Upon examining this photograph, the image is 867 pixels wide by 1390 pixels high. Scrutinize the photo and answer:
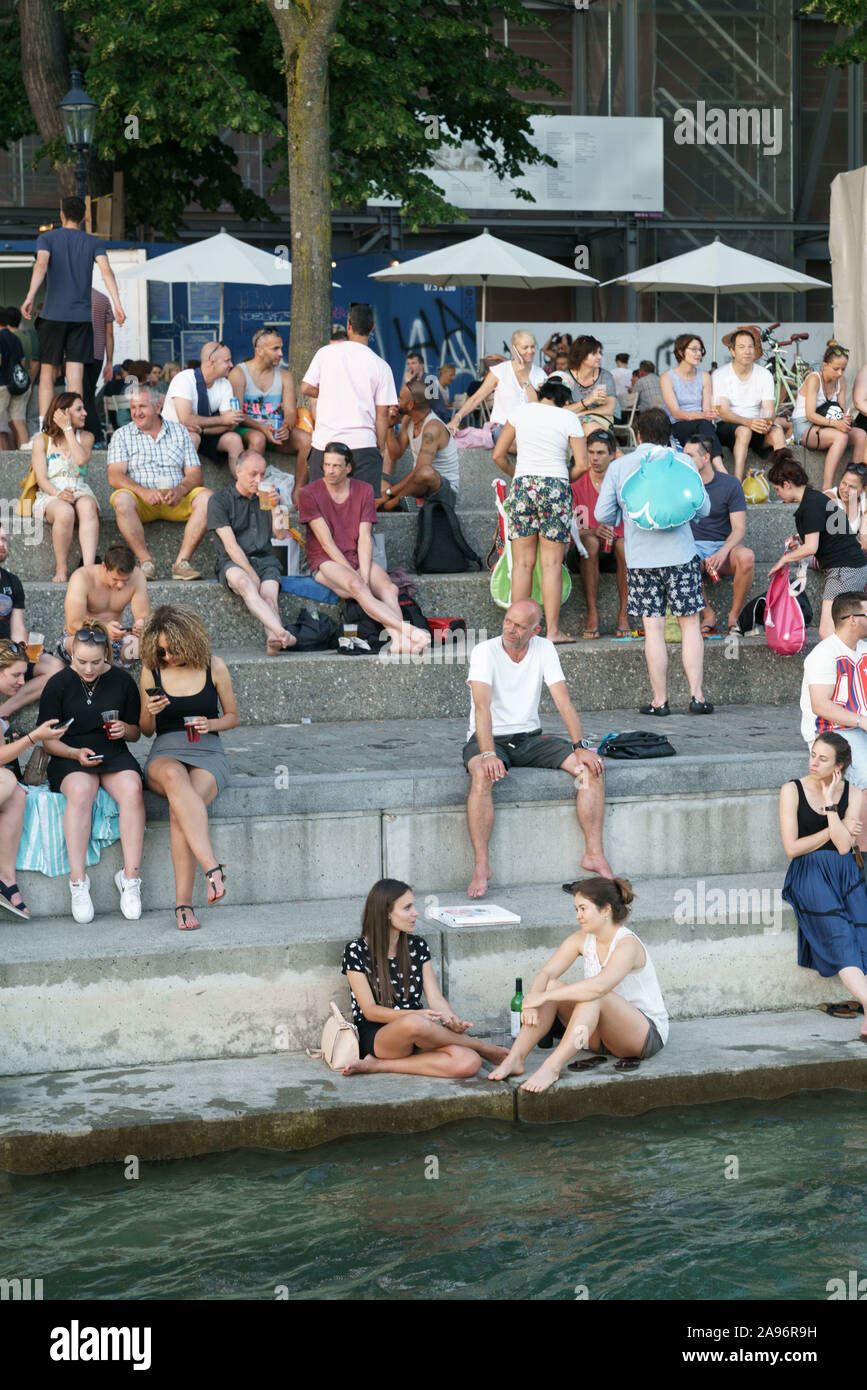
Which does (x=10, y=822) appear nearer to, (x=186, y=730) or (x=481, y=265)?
(x=186, y=730)

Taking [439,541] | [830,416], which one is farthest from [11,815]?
[830,416]

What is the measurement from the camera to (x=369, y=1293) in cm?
599

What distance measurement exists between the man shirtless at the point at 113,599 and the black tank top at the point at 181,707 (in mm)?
1213

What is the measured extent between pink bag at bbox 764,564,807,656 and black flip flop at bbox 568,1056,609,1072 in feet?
13.7

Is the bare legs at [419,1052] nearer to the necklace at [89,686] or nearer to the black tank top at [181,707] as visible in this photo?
the black tank top at [181,707]

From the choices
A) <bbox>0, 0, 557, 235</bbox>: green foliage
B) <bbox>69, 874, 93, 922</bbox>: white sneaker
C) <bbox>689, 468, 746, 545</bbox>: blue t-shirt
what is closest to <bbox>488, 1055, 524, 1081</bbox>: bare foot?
<bbox>69, 874, 93, 922</bbox>: white sneaker

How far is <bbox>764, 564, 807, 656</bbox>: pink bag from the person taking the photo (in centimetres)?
1106

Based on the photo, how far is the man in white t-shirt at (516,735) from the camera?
27.9 feet

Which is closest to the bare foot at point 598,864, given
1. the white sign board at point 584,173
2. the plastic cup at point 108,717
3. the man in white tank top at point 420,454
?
the plastic cup at point 108,717

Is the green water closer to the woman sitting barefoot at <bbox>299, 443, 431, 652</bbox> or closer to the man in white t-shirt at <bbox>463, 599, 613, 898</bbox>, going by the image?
the man in white t-shirt at <bbox>463, 599, 613, 898</bbox>

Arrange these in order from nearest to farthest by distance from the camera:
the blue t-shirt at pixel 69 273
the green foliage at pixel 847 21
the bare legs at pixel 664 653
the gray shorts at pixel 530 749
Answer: the gray shorts at pixel 530 749
the bare legs at pixel 664 653
the blue t-shirt at pixel 69 273
the green foliage at pixel 847 21

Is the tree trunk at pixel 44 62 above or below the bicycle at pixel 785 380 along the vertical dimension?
above

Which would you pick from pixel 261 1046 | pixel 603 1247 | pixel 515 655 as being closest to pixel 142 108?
pixel 515 655

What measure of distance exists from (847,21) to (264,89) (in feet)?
21.9
